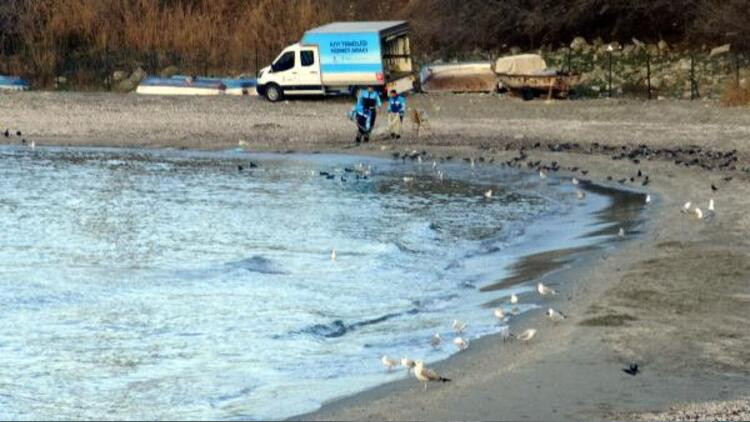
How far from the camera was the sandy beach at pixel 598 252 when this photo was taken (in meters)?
11.0

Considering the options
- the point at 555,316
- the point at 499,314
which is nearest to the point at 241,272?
the point at 499,314

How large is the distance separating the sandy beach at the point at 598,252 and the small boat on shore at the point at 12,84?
11.4 ft

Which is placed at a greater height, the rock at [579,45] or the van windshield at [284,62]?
the van windshield at [284,62]

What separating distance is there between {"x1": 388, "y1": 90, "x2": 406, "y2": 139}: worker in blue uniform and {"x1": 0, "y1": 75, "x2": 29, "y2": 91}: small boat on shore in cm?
1627

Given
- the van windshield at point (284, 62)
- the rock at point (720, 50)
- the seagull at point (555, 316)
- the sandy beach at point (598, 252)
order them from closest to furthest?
the sandy beach at point (598, 252) → the seagull at point (555, 316) → the van windshield at point (284, 62) → the rock at point (720, 50)

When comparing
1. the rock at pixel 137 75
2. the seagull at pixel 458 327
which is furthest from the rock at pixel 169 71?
A: the seagull at pixel 458 327

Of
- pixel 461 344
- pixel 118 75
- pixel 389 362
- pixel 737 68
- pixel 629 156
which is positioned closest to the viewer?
pixel 389 362

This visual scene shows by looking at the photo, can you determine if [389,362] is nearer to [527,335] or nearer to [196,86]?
[527,335]

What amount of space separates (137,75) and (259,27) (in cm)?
456

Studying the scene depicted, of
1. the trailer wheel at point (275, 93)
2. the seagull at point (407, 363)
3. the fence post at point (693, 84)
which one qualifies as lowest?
the fence post at point (693, 84)

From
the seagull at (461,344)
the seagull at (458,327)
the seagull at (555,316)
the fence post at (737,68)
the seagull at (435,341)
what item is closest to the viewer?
the seagull at (461,344)

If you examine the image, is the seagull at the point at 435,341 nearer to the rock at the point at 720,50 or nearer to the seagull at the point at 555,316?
the seagull at the point at 555,316

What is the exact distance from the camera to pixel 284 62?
40.8 m

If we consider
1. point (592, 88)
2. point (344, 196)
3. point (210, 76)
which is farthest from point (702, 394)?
point (210, 76)
